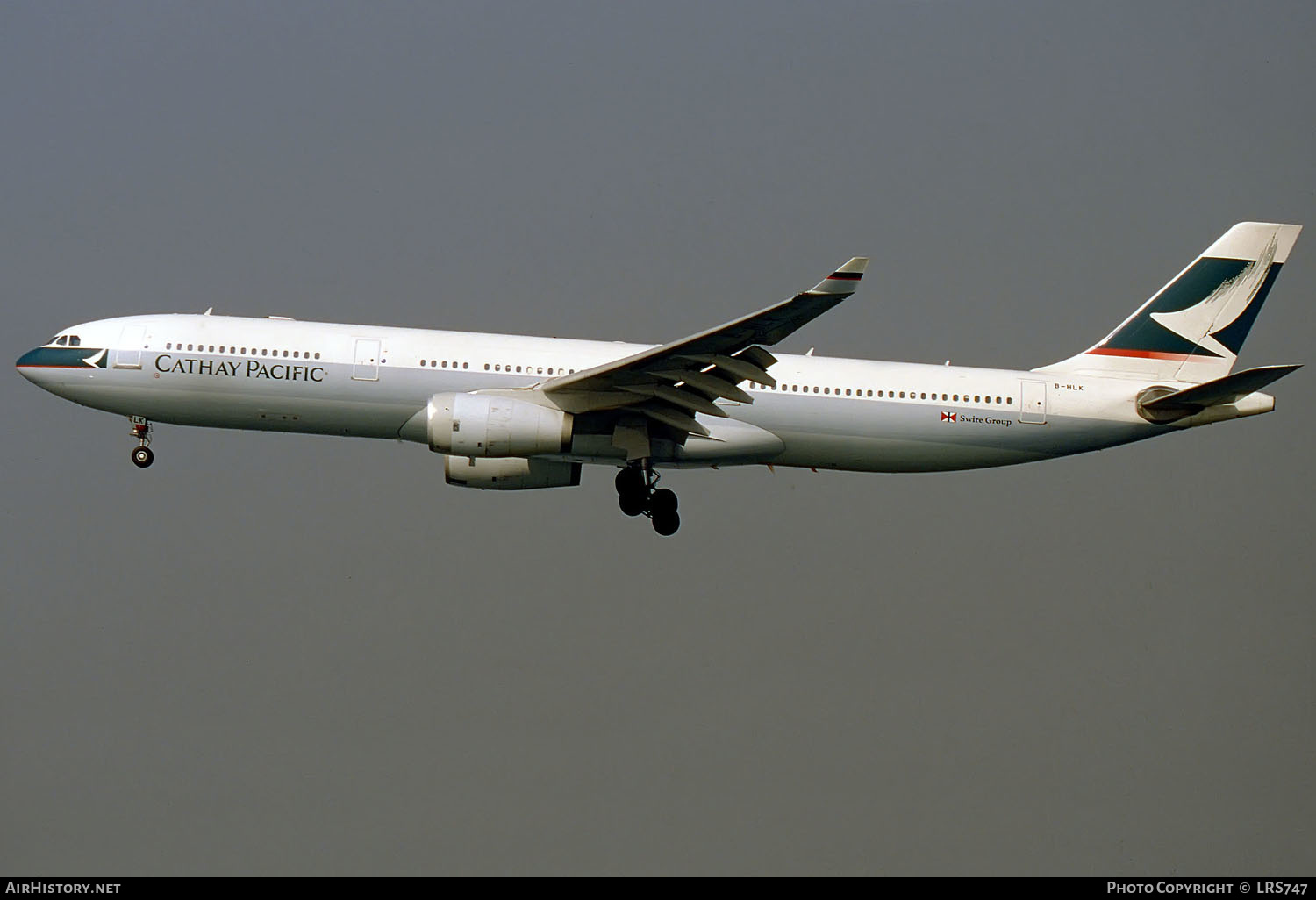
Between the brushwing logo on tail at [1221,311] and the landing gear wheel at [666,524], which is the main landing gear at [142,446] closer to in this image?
the landing gear wheel at [666,524]

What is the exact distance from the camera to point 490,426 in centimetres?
3053

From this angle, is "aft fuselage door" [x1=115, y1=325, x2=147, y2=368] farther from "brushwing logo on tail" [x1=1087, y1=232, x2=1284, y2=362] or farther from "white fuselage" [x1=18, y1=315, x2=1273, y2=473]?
"brushwing logo on tail" [x1=1087, y1=232, x2=1284, y2=362]

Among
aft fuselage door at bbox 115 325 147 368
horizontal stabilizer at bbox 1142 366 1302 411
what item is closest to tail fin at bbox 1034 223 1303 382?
horizontal stabilizer at bbox 1142 366 1302 411

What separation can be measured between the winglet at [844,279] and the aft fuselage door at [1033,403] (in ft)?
28.8

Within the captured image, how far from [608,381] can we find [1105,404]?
11.6m

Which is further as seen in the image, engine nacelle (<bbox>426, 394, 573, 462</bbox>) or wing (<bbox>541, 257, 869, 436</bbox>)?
engine nacelle (<bbox>426, 394, 573, 462</bbox>)

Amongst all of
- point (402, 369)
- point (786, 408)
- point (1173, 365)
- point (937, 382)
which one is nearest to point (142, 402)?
point (402, 369)

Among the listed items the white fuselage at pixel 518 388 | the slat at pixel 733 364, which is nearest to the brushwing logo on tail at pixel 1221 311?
the white fuselage at pixel 518 388

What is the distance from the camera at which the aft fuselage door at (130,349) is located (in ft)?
109

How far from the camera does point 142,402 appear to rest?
1314 inches

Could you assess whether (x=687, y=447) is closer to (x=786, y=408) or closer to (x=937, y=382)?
(x=786, y=408)

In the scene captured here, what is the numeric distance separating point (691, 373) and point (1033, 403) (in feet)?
27.8

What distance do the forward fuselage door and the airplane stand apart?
0.04m

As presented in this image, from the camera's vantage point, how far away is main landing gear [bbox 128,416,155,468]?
113ft
